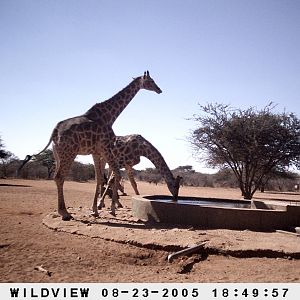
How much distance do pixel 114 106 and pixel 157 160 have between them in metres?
2.36

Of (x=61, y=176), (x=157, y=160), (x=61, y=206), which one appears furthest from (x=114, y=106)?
(x=61, y=206)

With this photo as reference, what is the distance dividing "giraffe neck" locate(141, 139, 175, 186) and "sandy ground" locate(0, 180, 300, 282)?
2711 mm

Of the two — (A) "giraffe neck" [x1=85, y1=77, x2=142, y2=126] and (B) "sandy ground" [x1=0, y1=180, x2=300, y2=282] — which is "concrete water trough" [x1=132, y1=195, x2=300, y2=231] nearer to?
(B) "sandy ground" [x1=0, y1=180, x2=300, y2=282]

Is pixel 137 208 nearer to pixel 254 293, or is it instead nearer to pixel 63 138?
pixel 63 138

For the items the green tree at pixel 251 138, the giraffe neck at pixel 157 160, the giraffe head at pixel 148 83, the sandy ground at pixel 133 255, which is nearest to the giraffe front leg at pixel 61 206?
the sandy ground at pixel 133 255

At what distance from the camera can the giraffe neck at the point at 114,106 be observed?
426 inches

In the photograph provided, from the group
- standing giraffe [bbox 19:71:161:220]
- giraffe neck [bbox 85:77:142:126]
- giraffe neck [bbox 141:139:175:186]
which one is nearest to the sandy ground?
standing giraffe [bbox 19:71:161:220]

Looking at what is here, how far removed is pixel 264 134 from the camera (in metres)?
19.0

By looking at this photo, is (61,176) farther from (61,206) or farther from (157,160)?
(157,160)

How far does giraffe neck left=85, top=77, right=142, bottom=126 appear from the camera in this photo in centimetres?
1083

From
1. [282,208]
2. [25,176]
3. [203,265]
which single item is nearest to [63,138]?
[203,265]

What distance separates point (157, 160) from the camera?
11.9 metres

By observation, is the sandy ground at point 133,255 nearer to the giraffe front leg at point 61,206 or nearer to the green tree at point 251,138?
the giraffe front leg at point 61,206

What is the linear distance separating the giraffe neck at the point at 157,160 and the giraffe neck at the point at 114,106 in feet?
5.44
